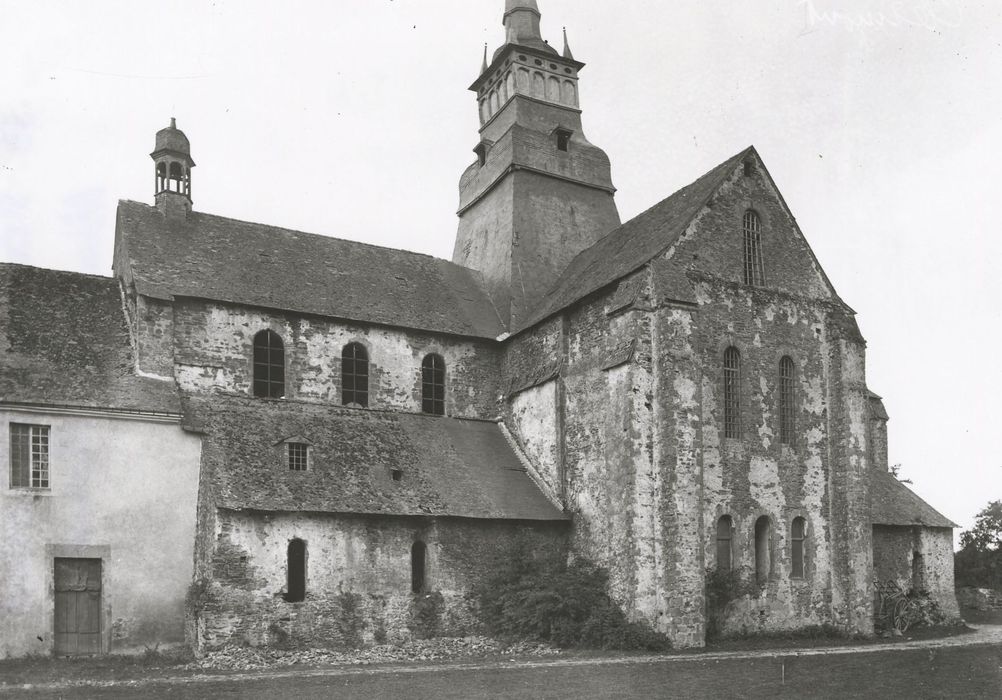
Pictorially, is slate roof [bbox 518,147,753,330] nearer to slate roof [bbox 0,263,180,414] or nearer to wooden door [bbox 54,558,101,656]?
slate roof [bbox 0,263,180,414]

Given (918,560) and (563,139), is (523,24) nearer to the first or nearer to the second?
(563,139)

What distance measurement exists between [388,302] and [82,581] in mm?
12552

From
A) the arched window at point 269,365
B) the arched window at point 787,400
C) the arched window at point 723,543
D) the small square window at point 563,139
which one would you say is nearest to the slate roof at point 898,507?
the arched window at point 787,400

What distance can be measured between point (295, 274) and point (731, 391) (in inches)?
554

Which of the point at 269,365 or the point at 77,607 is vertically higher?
the point at 269,365

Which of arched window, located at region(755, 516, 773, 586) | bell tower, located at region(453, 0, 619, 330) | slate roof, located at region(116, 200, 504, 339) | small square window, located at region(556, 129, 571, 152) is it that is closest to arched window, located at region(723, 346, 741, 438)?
arched window, located at region(755, 516, 773, 586)

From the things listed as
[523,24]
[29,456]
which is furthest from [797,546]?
[523,24]

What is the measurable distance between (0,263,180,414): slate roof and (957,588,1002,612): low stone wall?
34831mm

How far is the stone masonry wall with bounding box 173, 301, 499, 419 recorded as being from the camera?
28328 mm

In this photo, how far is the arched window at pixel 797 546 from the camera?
2873 centimetres

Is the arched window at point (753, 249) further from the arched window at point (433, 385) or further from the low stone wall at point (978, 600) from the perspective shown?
the low stone wall at point (978, 600)

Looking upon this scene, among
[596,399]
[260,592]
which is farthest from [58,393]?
[596,399]

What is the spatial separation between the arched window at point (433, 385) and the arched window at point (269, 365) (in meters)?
4.61

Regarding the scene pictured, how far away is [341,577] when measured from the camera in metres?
25.6
